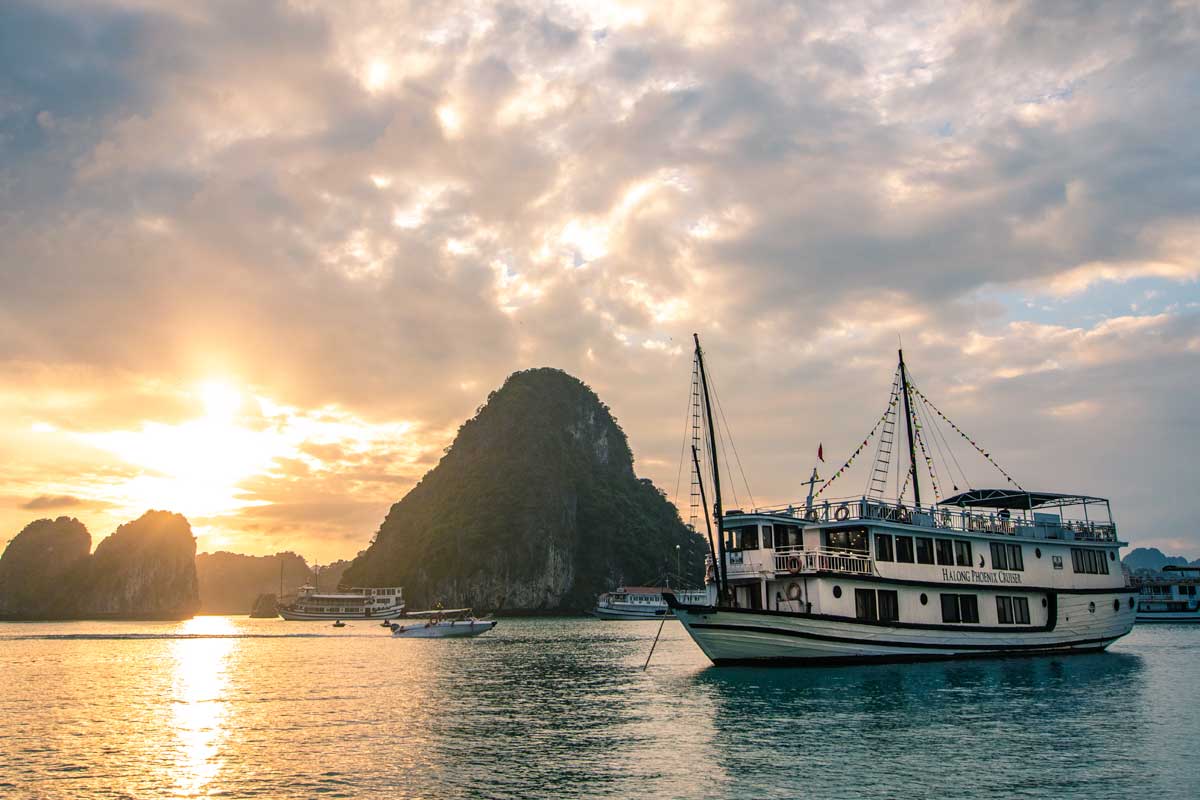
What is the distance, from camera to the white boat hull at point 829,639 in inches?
1391

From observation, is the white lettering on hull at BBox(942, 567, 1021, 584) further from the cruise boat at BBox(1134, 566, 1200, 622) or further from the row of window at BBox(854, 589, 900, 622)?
the cruise boat at BBox(1134, 566, 1200, 622)

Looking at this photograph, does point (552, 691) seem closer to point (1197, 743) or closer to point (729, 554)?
point (729, 554)

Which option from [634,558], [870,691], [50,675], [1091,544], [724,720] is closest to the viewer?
[724,720]

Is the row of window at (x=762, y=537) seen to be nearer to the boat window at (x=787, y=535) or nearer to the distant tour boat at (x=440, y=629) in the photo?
the boat window at (x=787, y=535)

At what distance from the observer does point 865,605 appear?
3759 cm

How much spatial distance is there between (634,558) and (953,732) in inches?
6702

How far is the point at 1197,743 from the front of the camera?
21.2 m

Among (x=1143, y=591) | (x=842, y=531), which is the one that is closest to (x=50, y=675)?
(x=842, y=531)

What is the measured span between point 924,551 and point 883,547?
267cm

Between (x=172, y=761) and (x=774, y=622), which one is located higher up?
(x=774, y=622)

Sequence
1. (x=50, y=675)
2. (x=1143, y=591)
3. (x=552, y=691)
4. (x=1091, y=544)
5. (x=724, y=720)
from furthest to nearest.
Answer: (x=1143, y=591) → (x=50, y=675) → (x=1091, y=544) → (x=552, y=691) → (x=724, y=720)

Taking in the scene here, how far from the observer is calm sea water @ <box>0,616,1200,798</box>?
58.9ft

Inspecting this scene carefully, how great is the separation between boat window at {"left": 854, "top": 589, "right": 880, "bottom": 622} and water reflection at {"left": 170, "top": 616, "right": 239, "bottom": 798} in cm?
2629

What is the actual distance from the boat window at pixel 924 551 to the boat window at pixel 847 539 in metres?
3.35
